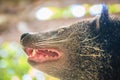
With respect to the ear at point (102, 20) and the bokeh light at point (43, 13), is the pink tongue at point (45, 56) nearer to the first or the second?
the ear at point (102, 20)

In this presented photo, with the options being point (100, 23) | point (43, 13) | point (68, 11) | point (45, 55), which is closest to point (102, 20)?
point (100, 23)

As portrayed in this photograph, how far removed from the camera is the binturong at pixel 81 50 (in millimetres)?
1109

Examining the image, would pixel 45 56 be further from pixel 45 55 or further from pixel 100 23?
pixel 100 23

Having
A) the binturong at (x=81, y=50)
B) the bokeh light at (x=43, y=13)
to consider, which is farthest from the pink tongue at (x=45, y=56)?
the bokeh light at (x=43, y=13)

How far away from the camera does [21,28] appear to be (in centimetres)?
155

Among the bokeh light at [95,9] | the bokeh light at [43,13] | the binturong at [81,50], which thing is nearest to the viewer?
the binturong at [81,50]

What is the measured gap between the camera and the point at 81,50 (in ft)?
3.76

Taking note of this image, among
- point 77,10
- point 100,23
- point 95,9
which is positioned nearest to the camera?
point 100,23

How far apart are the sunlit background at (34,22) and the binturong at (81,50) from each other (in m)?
0.06

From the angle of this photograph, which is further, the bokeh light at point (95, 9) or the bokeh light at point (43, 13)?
the bokeh light at point (43, 13)

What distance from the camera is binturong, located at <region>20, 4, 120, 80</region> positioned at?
1.11 m

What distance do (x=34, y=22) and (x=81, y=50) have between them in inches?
19.0

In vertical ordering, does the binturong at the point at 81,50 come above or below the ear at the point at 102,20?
below

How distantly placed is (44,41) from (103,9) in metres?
0.26
